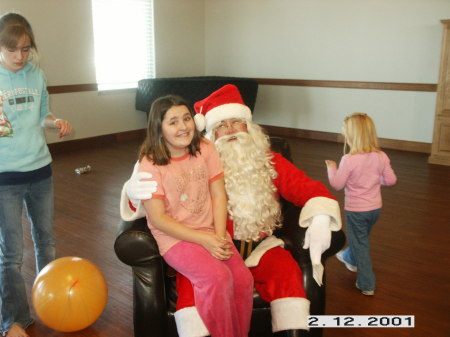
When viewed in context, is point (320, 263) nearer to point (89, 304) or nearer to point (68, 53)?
point (89, 304)

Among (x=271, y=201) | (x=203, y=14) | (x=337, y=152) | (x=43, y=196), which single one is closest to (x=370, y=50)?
(x=337, y=152)

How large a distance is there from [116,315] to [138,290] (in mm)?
718

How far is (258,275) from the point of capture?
183 centimetres

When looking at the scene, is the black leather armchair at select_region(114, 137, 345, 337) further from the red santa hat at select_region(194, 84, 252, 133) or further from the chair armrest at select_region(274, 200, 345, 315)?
the red santa hat at select_region(194, 84, 252, 133)

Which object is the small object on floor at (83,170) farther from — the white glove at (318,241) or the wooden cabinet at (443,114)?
the wooden cabinet at (443,114)

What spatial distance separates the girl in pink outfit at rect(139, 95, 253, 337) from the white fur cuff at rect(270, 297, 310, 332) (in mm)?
108

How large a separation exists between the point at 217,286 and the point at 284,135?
5812mm

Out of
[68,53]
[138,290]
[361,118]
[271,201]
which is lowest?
[138,290]

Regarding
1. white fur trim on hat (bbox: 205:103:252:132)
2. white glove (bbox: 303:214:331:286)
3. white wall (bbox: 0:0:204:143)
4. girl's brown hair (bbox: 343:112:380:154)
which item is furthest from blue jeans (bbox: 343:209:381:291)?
white wall (bbox: 0:0:204:143)

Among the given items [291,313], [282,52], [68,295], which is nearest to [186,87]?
[282,52]

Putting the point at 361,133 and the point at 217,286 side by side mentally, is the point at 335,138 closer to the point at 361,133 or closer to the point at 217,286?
the point at 361,133

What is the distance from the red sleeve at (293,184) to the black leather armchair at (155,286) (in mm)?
181

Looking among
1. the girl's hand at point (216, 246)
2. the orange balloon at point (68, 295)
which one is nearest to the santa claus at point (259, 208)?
the girl's hand at point (216, 246)

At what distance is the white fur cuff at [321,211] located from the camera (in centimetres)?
180
